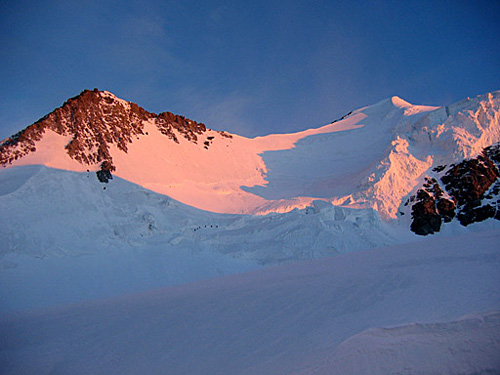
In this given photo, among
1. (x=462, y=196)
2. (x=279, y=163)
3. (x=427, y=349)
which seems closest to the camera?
(x=427, y=349)

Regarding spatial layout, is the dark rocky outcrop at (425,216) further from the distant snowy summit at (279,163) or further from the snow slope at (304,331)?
the snow slope at (304,331)

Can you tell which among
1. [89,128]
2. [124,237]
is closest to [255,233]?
[124,237]

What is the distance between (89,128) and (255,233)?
16.8m

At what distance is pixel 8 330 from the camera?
32.5 ft

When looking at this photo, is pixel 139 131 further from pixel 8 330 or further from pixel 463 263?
pixel 463 263

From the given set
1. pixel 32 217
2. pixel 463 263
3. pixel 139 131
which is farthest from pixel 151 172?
pixel 463 263

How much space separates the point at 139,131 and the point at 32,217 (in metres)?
14.6

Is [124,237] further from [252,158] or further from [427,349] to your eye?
[252,158]

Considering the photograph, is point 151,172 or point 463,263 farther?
point 151,172

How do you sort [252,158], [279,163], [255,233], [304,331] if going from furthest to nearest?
[252,158]
[279,163]
[255,233]
[304,331]

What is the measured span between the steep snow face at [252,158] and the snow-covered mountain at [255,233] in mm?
174

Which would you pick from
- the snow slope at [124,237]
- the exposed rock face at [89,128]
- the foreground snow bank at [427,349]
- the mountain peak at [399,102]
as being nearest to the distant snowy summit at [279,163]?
the exposed rock face at [89,128]

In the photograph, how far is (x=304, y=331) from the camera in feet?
19.9

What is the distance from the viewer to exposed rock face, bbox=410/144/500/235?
89.1 feet
